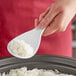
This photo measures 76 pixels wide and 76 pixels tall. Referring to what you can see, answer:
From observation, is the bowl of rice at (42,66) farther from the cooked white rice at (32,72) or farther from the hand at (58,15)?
the hand at (58,15)

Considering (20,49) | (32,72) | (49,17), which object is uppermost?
(49,17)

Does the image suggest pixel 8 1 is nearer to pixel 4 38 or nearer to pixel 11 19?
pixel 11 19

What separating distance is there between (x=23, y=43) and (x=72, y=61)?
0.87 ft

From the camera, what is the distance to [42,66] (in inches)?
31.4

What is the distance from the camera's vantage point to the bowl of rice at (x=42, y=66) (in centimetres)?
77

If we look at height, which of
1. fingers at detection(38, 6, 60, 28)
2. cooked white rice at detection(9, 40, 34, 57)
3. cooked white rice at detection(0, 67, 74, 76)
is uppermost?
fingers at detection(38, 6, 60, 28)

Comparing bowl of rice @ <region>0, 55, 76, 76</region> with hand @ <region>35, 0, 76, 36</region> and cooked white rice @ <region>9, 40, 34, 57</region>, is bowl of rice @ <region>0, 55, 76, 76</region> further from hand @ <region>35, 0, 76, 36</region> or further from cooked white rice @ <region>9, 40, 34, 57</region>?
hand @ <region>35, 0, 76, 36</region>

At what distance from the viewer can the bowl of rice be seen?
2.52ft

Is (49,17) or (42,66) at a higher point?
(49,17)

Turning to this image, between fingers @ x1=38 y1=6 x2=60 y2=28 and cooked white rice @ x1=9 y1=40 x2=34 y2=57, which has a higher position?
fingers @ x1=38 y1=6 x2=60 y2=28

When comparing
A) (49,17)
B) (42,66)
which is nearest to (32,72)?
(42,66)

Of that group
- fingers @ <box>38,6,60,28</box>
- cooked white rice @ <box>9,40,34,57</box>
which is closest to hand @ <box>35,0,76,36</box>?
fingers @ <box>38,6,60,28</box>

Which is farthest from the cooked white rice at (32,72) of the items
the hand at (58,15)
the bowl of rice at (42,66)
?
the hand at (58,15)

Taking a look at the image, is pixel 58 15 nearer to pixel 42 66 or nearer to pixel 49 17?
pixel 49 17
